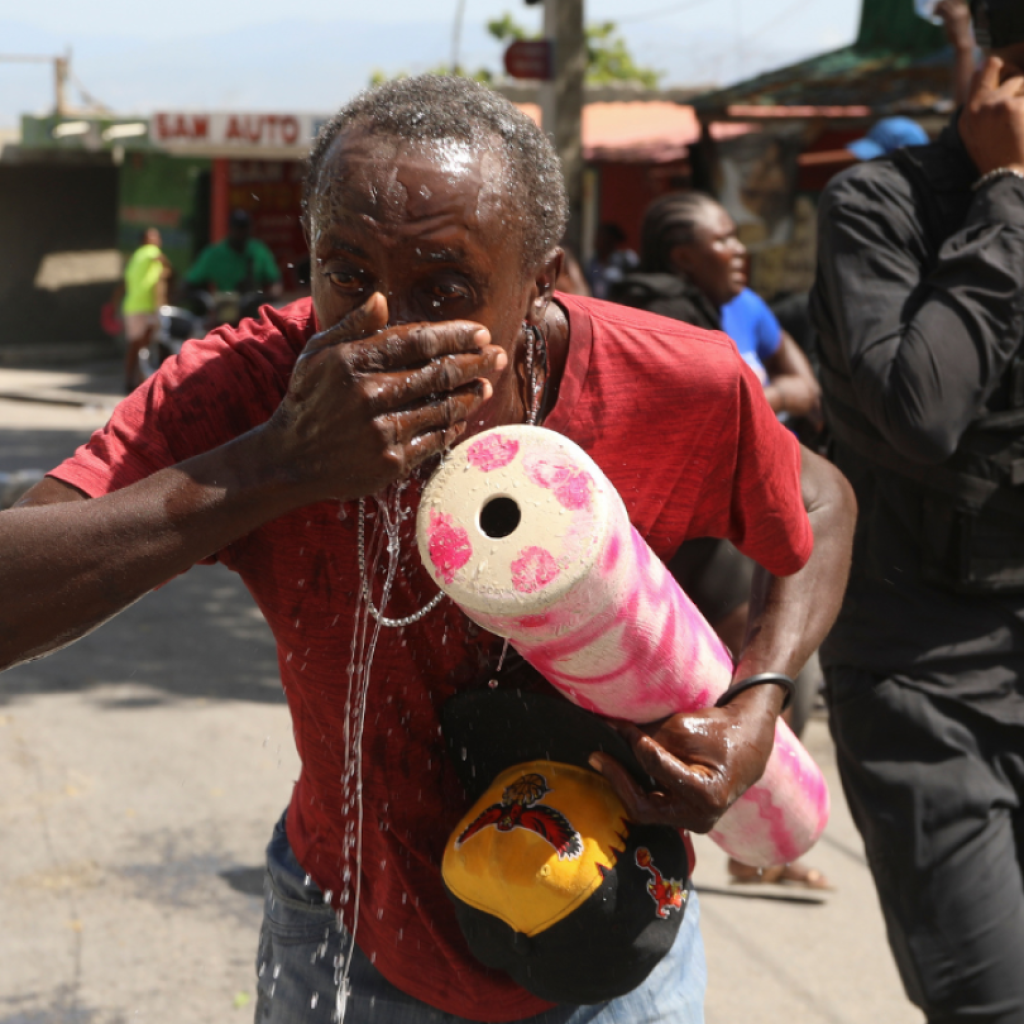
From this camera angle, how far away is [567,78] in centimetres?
956

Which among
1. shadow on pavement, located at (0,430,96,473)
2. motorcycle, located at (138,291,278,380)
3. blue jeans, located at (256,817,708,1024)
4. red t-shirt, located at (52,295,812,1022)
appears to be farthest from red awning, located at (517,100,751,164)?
blue jeans, located at (256,817,708,1024)

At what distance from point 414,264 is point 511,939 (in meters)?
0.82

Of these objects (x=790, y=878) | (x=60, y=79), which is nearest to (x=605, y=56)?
(x=60, y=79)

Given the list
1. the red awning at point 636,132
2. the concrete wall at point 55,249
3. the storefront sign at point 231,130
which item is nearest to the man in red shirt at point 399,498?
the red awning at point 636,132

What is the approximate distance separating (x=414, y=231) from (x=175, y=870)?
11.3 feet

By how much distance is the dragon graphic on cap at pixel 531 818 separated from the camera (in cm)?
170

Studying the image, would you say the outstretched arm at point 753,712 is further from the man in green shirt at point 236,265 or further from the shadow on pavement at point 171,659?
the man in green shirt at point 236,265

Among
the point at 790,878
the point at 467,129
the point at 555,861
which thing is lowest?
the point at 790,878

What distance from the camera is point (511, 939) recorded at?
170cm

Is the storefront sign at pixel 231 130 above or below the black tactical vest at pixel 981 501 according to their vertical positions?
below

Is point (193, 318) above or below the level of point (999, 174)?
below

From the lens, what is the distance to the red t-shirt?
174cm

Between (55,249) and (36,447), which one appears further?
(55,249)

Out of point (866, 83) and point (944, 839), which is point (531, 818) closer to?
point (944, 839)
